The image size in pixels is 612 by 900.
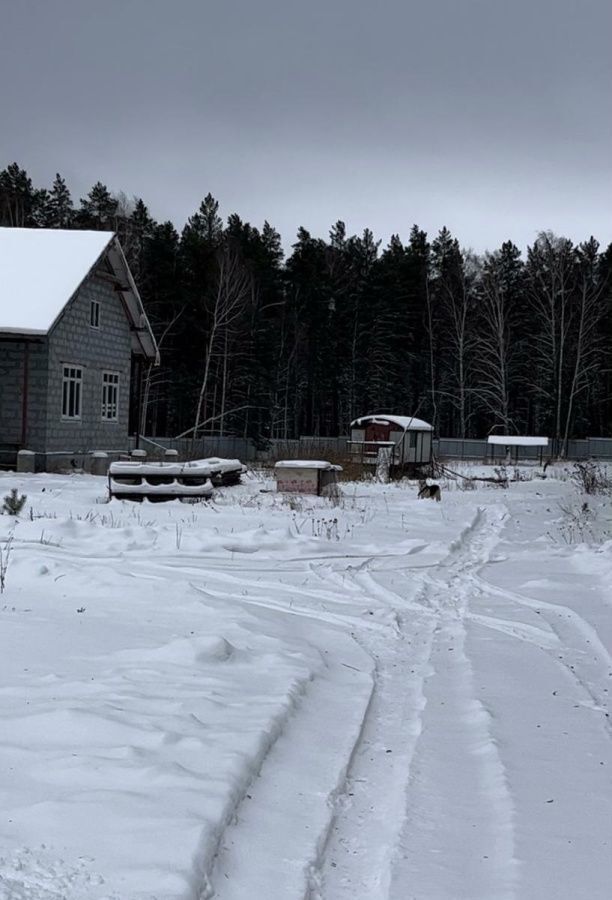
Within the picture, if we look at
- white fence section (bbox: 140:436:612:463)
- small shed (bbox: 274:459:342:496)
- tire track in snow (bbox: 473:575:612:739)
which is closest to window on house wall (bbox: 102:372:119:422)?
white fence section (bbox: 140:436:612:463)

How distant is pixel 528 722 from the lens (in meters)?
5.26

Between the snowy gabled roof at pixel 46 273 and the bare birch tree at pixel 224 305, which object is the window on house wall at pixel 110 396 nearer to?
the snowy gabled roof at pixel 46 273

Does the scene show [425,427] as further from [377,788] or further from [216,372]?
[377,788]

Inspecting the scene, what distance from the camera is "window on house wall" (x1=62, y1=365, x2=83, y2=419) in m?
25.1

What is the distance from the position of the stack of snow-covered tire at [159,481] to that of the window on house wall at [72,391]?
825 cm

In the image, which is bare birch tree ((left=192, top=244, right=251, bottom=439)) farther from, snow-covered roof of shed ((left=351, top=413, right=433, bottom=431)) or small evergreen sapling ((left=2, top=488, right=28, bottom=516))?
small evergreen sapling ((left=2, top=488, right=28, bottom=516))

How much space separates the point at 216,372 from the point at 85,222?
14271 mm

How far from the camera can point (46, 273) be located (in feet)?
82.9

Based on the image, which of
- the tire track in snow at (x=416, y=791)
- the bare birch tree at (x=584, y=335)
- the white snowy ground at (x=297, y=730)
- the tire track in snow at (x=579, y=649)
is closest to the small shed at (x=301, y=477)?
the white snowy ground at (x=297, y=730)

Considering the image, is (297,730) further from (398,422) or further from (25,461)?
(398,422)

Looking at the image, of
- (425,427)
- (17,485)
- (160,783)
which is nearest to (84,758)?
(160,783)

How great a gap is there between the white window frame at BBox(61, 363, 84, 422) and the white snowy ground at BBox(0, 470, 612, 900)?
1488cm

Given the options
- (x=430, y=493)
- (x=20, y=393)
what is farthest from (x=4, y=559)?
(x=20, y=393)

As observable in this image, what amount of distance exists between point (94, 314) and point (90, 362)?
4.83 feet
